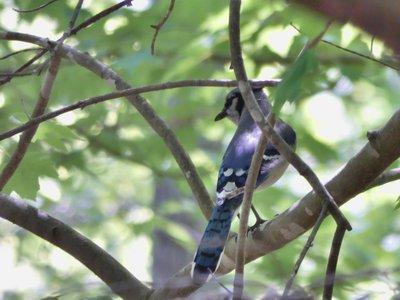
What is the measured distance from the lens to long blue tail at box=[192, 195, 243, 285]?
2217mm

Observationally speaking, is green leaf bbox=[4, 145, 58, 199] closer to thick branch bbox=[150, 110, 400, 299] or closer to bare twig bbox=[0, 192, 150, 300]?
bare twig bbox=[0, 192, 150, 300]

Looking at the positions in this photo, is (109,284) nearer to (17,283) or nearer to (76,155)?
(76,155)

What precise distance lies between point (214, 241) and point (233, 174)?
2.60 feet

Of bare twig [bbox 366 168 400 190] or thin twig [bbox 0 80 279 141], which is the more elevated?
thin twig [bbox 0 80 279 141]

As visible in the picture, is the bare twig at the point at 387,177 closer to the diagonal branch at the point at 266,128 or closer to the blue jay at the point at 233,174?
the diagonal branch at the point at 266,128

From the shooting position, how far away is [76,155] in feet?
15.3

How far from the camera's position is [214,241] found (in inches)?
95.2

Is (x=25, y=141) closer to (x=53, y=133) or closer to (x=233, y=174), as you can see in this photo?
(x=53, y=133)

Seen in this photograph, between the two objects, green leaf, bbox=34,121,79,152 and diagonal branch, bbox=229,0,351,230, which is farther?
green leaf, bbox=34,121,79,152

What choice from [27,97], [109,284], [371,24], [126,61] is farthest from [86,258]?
[27,97]

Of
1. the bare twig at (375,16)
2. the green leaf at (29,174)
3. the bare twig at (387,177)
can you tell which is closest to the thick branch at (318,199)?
the bare twig at (387,177)

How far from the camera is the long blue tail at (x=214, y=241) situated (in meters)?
2.22

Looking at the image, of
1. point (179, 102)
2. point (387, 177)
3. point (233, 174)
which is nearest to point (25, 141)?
point (233, 174)

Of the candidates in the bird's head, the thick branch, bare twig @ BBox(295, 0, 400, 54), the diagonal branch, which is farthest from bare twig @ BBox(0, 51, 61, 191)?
the bird's head
